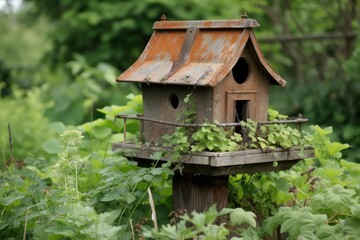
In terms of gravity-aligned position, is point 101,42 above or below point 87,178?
above

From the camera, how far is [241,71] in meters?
5.14

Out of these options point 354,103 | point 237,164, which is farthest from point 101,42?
point 237,164

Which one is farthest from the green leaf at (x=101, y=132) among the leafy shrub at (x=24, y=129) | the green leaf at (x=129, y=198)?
the leafy shrub at (x=24, y=129)

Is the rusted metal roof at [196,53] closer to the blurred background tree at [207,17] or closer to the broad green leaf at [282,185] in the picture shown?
the broad green leaf at [282,185]

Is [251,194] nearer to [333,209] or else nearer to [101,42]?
[333,209]

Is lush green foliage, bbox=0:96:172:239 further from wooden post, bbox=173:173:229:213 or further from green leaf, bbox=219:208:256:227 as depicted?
green leaf, bbox=219:208:256:227

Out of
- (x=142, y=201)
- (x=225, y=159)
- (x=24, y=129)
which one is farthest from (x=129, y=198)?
(x=24, y=129)

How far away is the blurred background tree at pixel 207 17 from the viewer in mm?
12211

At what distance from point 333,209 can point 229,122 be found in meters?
0.82

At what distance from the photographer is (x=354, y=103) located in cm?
1160

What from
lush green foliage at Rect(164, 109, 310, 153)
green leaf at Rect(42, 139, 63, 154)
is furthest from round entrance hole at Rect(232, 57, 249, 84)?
green leaf at Rect(42, 139, 63, 154)

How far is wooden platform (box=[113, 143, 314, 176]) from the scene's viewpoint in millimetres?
4578

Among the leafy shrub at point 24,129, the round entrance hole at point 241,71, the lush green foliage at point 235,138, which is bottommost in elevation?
the leafy shrub at point 24,129

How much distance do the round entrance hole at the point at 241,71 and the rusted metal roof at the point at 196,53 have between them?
0.11m
